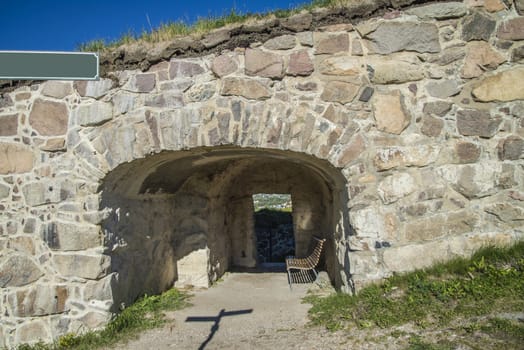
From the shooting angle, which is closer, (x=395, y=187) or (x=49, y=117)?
(x=395, y=187)

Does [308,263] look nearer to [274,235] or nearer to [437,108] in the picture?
[437,108]

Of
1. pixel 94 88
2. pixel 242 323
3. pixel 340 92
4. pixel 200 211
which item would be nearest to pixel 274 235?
pixel 200 211

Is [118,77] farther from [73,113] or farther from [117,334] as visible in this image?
[117,334]

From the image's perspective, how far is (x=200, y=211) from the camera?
263 inches

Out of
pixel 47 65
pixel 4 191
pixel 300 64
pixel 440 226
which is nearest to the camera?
pixel 47 65

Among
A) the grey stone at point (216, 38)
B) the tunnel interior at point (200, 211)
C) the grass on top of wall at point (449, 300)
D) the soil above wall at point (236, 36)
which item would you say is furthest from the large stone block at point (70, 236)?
the grass on top of wall at point (449, 300)

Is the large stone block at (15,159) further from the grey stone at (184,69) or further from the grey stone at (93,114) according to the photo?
the grey stone at (184,69)

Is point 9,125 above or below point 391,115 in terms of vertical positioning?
above

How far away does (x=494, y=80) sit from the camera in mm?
4016

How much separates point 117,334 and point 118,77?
2754 mm

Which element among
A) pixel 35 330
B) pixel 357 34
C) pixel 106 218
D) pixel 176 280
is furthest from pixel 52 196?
pixel 357 34

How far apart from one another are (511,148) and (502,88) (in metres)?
0.62

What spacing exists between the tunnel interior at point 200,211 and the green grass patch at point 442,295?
914mm

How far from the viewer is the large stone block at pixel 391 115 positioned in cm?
→ 401
